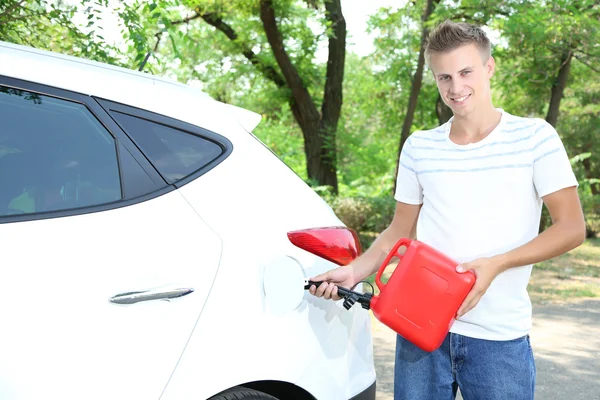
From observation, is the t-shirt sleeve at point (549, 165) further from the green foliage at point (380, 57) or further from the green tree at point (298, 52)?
the green tree at point (298, 52)

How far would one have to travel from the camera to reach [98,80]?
206 centimetres

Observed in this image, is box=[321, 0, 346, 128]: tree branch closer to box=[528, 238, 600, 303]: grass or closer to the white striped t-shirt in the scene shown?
box=[528, 238, 600, 303]: grass

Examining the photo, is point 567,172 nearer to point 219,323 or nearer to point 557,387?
point 219,323

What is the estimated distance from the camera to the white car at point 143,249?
1.80m

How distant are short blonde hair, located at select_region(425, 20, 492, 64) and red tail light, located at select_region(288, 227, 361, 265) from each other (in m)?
0.62

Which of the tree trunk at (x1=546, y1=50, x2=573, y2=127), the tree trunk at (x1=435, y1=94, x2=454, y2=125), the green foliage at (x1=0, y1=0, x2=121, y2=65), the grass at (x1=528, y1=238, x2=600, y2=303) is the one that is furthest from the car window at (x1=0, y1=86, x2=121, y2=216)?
the tree trunk at (x1=435, y1=94, x2=454, y2=125)

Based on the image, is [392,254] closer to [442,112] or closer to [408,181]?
[408,181]

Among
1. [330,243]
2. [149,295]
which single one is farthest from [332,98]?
[149,295]

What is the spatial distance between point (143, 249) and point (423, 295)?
2.55 feet

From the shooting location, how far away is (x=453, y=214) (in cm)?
222

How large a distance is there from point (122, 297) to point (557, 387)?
151 inches

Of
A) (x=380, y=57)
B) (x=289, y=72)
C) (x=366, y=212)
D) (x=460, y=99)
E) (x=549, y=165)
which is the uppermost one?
(x=380, y=57)

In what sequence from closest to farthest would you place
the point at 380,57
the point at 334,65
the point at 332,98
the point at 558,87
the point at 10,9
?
1. the point at 10,9
2. the point at 558,87
3. the point at 334,65
4. the point at 332,98
5. the point at 380,57

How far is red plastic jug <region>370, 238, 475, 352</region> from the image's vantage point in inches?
80.6
